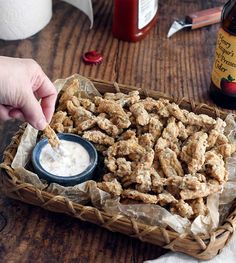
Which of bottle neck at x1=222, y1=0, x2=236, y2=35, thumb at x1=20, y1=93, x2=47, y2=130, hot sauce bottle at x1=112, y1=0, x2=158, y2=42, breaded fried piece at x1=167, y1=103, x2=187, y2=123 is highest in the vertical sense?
bottle neck at x1=222, y1=0, x2=236, y2=35

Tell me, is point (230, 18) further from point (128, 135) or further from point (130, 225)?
point (130, 225)

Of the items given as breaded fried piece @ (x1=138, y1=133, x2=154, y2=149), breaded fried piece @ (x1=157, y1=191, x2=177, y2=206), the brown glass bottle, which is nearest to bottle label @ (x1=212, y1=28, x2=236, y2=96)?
the brown glass bottle

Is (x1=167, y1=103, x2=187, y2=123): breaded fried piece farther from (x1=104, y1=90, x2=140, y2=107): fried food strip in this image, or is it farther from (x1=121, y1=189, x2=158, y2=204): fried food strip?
(x1=121, y1=189, x2=158, y2=204): fried food strip

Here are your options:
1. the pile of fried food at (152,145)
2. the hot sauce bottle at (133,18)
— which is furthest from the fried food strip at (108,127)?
the hot sauce bottle at (133,18)

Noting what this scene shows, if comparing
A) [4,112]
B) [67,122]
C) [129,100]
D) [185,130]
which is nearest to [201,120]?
[185,130]

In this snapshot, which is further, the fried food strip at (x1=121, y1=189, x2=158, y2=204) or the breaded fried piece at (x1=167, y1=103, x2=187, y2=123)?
the breaded fried piece at (x1=167, y1=103, x2=187, y2=123)

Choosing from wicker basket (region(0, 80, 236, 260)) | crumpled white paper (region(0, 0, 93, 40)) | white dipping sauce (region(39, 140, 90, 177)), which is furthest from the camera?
crumpled white paper (region(0, 0, 93, 40))

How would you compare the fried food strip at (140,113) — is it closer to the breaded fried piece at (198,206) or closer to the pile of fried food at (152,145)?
the pile of fried food at (152,145)

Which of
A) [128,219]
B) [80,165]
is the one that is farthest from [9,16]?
[128,219]
